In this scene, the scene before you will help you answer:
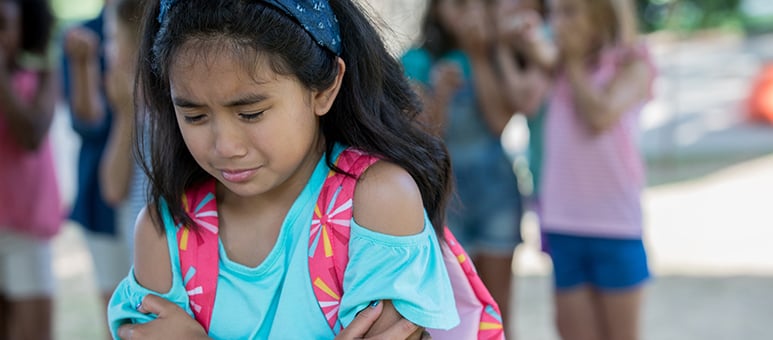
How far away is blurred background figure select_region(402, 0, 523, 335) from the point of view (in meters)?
3.39

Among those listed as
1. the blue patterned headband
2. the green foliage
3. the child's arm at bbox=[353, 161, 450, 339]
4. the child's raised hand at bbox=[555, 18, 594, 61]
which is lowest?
the green foliage

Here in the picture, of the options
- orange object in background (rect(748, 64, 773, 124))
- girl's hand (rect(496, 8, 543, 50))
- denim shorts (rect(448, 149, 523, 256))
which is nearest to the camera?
girl's hand (rect(496, 8, 543, 50))

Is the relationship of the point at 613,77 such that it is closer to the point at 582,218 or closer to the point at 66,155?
the point at 582,218

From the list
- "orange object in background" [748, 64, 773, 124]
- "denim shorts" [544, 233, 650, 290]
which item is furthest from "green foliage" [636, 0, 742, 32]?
"denim shorts" [544, 233, 650, 290]

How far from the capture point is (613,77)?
320cm

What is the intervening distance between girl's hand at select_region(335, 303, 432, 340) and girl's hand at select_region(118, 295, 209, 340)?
24cm

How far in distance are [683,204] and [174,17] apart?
593 centimetres

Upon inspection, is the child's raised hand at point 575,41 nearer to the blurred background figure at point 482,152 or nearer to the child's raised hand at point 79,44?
the blurred background figure at point 482,152

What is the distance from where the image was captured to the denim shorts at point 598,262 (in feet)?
10.00

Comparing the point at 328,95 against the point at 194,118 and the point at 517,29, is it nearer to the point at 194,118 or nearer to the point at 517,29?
the point at 194,118

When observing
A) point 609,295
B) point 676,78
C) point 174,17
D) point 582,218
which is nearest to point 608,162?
point 582,218

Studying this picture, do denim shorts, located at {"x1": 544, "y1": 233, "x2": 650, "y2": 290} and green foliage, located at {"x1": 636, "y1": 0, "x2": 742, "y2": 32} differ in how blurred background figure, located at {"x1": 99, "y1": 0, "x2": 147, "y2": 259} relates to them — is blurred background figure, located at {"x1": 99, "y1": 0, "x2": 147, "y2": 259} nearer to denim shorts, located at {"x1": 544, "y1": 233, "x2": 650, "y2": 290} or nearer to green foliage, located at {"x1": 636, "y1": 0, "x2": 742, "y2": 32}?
denim shorts, located at {"x1": 544, "y1": 233, "x2": 650, "y2": 290}

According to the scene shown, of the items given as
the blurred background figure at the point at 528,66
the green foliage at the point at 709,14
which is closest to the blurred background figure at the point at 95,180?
the blurred background figure at the point at 528,66

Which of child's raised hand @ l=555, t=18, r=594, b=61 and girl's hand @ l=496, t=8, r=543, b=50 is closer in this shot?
child's raised hand @ l=555, t=18, r=594, b=61
